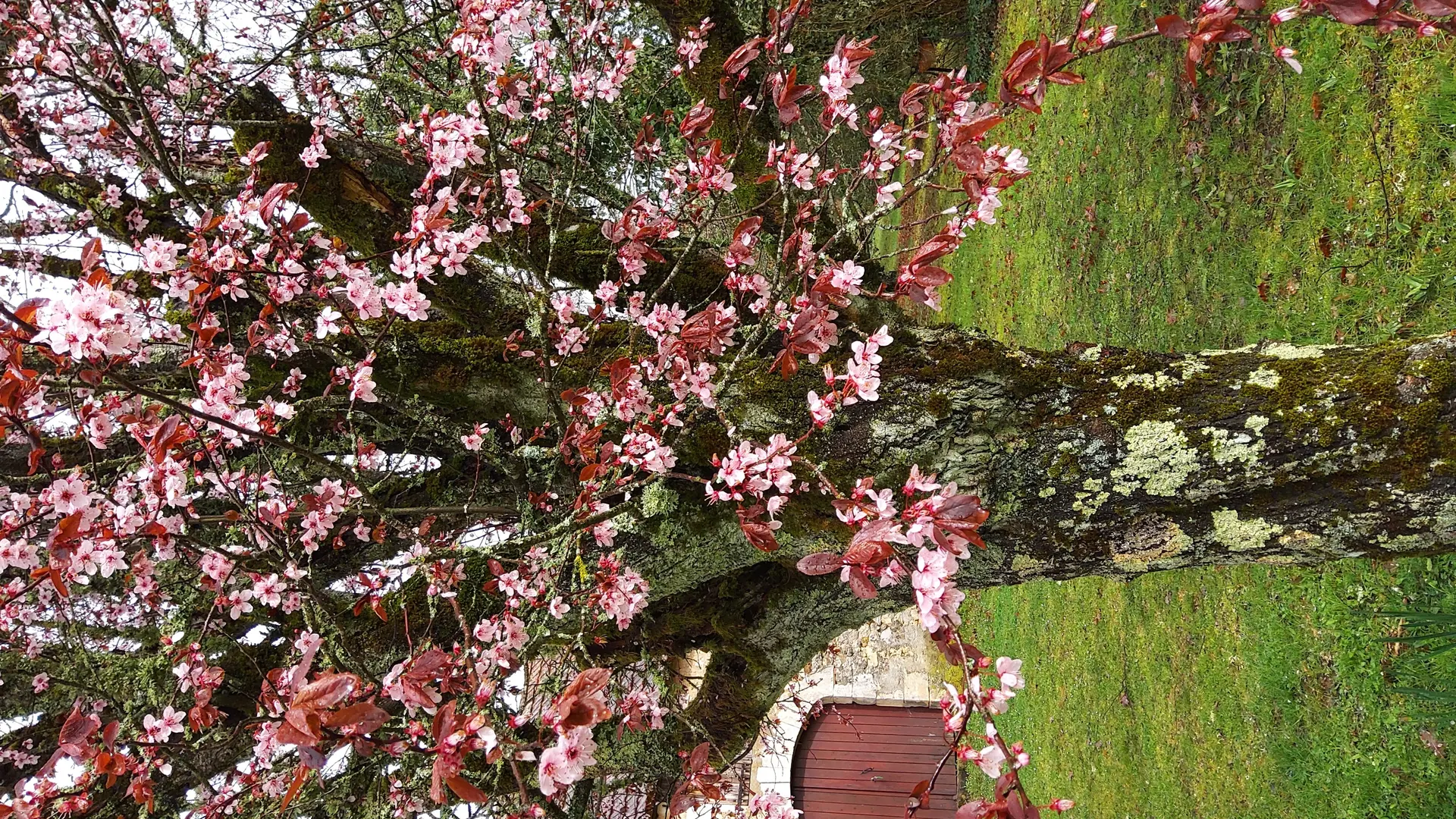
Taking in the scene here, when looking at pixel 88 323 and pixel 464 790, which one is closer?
pixel 464 790

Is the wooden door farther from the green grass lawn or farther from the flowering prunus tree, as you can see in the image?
the flowering prunus tree

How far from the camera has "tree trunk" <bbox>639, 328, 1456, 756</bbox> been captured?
7.41ft

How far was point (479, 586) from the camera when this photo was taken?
341cm

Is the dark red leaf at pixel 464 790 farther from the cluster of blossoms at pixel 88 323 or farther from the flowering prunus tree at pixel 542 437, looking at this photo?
the cluster of blossoms at pixel 88 323

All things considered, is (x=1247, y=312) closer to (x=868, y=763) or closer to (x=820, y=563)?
(x=820, y=563)

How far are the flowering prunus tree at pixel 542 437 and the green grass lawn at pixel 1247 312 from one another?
70 centimetres

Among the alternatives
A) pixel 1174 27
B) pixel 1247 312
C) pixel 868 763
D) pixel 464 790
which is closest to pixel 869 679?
pixel 868 763

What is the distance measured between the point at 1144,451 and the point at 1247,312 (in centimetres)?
246

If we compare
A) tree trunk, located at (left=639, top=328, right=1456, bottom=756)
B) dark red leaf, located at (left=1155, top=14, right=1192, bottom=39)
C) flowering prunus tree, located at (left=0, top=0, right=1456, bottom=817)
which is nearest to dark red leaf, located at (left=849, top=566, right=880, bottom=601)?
flowering prunus tree, located at (left=0, top=0, right=1456, bottom=817)

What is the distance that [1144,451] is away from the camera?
252 cm

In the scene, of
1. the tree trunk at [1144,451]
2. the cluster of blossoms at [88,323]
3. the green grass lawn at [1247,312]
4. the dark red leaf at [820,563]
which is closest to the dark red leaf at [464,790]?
the dark red leaf at [820,563]

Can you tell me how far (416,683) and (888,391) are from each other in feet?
5.70

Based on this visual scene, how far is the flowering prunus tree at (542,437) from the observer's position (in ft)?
6.44

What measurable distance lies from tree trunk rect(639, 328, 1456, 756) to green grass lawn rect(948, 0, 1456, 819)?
1.12 metres
